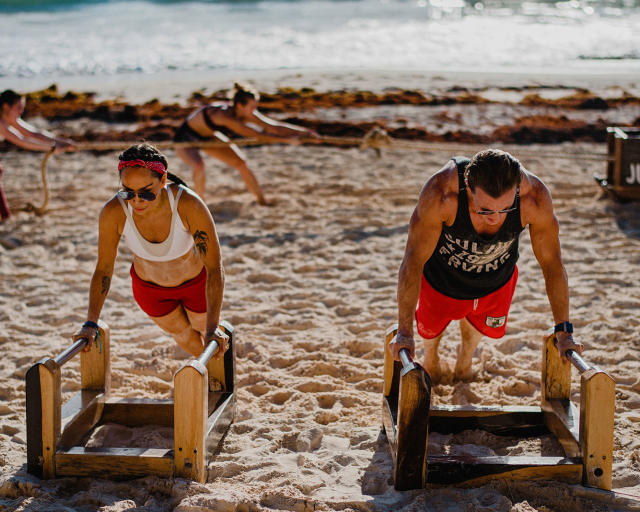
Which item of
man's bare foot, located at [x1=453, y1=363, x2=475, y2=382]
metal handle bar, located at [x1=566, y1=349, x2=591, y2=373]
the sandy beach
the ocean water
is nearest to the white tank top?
the sandy beach

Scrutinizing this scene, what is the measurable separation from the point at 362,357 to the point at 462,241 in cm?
141

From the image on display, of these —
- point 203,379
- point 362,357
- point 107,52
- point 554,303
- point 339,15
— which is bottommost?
point 362,357

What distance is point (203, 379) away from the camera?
264 cm

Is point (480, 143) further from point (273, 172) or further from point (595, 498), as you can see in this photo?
point (595, 498)

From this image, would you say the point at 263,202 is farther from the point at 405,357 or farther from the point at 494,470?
the point at 494,470

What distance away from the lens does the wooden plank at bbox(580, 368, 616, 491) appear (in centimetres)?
254

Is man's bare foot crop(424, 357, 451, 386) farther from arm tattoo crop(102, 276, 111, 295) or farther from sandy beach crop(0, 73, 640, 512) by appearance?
arm tattoo crop(102, 276, 111, 295)

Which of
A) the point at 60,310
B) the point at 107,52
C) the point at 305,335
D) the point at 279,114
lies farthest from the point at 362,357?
the point at 107,52

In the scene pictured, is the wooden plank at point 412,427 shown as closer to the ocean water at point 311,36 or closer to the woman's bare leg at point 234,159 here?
the woman's bare leg at point 234,159

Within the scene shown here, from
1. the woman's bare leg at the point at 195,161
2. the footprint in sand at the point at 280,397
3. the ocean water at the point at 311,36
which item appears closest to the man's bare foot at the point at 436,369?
the footprint in sand at the point at 280,397

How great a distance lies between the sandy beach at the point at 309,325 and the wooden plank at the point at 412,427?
80mm

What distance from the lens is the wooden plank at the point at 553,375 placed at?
306 centimetres

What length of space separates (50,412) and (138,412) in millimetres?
602

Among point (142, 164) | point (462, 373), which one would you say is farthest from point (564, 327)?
point (142, 164)
